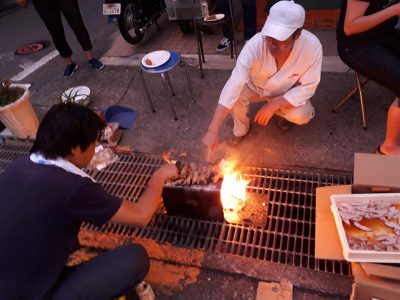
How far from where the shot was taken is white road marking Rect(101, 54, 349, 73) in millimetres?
4594

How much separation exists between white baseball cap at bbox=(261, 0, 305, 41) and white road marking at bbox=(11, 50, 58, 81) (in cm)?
516

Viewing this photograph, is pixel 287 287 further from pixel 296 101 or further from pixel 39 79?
pixel 39 79

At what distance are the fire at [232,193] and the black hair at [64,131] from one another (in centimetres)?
125

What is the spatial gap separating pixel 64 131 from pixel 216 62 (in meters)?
3.75

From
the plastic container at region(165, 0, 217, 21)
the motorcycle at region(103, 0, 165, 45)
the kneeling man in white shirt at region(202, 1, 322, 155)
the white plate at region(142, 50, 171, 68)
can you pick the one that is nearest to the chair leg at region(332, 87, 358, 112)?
the kneeling man in white shirt at region(202, 1, 322, 155)

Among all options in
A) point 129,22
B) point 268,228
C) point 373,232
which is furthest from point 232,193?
point 129,22

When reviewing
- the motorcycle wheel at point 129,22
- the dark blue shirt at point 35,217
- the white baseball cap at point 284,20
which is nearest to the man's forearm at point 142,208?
the dark blue shirt at point 35,217

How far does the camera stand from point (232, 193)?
290cm

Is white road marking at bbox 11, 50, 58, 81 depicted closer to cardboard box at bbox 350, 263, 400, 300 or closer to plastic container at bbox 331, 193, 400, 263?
plastic container at bbox 331, 193, 400, 263

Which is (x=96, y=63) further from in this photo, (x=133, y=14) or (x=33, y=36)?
(x=33, y=36)

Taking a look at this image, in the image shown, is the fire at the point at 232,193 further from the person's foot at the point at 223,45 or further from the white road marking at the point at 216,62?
the person's foot at the point at 223,45

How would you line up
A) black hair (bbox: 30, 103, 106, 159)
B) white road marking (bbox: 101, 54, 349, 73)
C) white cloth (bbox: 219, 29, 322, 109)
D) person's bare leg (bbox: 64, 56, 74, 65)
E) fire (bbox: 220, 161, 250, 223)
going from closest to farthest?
black hair (bbox: 30, 103, 106, 159), fire (bbox: 220, 161, 250, 223), white cloth (bbox: 219, 29, 322, 109), white road marking (bbox: 101, 54, 349, 73), person's bare leg (bbox: 64, 56, 74, 65)

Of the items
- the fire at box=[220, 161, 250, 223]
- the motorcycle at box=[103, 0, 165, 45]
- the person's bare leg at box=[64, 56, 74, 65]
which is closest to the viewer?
the fire at box=[220, 161, 250, 223]

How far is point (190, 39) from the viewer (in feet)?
20.2
